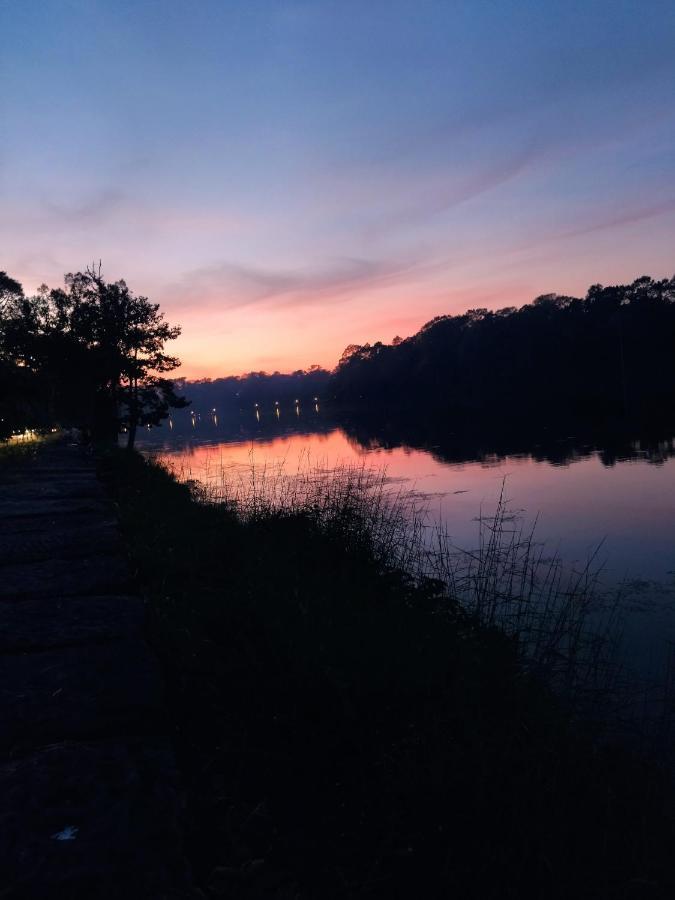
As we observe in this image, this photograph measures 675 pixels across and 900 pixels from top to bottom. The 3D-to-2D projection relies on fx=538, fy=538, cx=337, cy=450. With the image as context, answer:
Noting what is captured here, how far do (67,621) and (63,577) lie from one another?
0.74 meters

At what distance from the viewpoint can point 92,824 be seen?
1.21 m

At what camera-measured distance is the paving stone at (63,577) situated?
2.90 meters

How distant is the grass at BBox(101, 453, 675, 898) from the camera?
1755mm

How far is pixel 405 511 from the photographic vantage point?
11430mm

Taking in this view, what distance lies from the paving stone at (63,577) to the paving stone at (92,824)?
1584 mm

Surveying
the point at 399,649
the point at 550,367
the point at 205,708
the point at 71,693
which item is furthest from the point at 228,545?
the point at 550,367

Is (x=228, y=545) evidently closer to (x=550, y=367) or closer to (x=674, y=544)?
(x=674, y=544)

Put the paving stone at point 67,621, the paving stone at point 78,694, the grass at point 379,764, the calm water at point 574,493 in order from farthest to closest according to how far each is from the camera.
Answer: the calm water at point 574,493, the paving stone at point 67,621, the grass at point 379,764, the paving stone at point 78,694

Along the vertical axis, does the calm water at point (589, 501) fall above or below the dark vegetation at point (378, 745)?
below

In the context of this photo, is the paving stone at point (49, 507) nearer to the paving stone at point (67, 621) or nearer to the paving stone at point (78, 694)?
the paving stone at point (67, 621)

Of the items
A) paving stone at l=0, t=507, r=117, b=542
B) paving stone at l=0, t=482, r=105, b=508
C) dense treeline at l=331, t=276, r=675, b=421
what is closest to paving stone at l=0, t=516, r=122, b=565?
paving stone at l=0, t=507, r=117, b=542

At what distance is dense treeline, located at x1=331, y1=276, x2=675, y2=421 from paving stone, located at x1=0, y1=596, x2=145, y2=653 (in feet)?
121

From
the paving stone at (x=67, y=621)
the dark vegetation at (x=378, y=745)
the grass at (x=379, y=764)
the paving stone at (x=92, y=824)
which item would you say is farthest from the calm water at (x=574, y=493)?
the paving stone at (x=92, y=824)

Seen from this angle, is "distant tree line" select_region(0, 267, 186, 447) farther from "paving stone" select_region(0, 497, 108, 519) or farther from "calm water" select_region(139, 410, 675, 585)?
"paving stone" select_region(0, 497, 108, 519)
